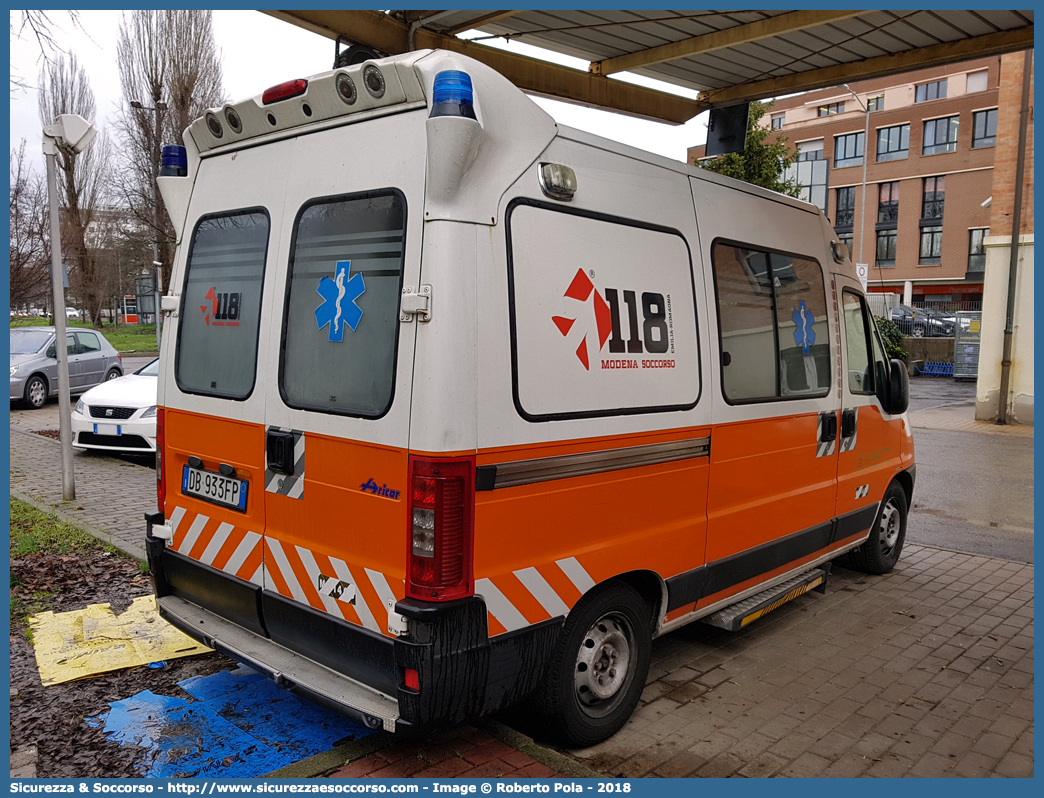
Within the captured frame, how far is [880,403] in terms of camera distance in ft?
19.0

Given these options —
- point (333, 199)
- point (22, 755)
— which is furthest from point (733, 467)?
point (22, 755)

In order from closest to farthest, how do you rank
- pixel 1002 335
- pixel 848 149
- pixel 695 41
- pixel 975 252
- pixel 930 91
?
1. pixel 695 41
2. pixel 1002 335
3. pixel 975 252
4. pixel 930 91
5. pixel 848 149

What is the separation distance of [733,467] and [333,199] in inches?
94.4

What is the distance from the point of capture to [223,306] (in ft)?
12.8

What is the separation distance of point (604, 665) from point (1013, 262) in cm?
1542

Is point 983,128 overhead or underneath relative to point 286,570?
overhead

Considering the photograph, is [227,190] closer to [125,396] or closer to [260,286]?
[260,286]

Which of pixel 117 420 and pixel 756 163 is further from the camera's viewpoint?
pixel 756 163

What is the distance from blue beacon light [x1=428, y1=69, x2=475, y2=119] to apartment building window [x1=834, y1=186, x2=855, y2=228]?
52722 mm

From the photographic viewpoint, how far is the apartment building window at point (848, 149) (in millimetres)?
50500

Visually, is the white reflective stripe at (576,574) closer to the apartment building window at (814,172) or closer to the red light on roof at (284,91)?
the red light on roof at (284,91)

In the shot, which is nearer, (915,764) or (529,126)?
(529,126)

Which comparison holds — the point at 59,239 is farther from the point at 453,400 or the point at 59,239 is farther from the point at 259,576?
the point at 453,400

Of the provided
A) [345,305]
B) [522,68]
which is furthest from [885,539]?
[345,305]
